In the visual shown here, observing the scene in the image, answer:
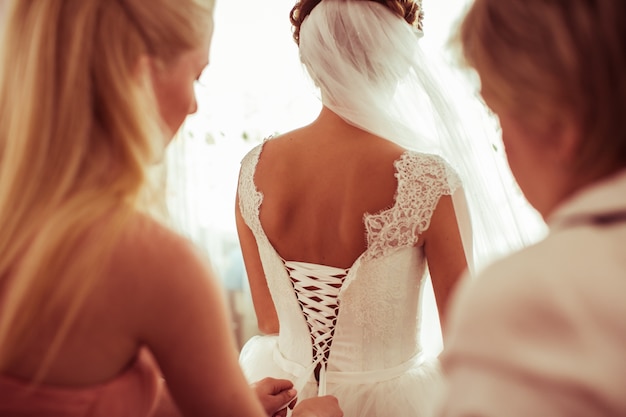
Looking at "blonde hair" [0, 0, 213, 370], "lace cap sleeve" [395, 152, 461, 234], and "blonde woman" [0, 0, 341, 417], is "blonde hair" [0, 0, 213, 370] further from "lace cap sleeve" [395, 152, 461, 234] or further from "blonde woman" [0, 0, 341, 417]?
"lace cap sleeve" [395, 152, 461, 234]

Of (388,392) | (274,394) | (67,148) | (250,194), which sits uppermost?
(67,148)

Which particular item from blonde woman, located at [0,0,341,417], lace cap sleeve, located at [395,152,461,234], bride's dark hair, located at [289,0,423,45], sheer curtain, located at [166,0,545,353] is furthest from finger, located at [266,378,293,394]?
sheer curtain, located at [166,0,545,353]

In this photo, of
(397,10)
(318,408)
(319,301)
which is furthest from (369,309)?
(397,10)

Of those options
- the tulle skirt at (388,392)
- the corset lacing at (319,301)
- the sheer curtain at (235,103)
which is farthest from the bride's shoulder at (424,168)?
the sheer curtain at (235,103)

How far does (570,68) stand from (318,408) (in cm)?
75

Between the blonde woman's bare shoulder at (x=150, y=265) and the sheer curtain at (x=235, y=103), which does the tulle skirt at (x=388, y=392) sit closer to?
the blonde woman's bare shoulder at (x=150, y=265)

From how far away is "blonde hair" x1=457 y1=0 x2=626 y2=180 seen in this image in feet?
1.88

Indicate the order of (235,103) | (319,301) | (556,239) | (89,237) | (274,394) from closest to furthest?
(556,239) → (89,237) → (274,394) → (319,301) → (235,103)

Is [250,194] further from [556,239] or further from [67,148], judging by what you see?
[556,239]

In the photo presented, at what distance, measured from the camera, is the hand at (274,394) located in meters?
1.06

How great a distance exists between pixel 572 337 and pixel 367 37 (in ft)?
3.27

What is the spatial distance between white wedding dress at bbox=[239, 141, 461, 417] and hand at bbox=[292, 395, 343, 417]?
27 centimetres

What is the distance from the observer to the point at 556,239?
1.78 feet

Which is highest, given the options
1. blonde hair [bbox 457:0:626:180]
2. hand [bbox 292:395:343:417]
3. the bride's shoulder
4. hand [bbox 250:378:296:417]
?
blonde hair [bbox 457:0:626:180]
